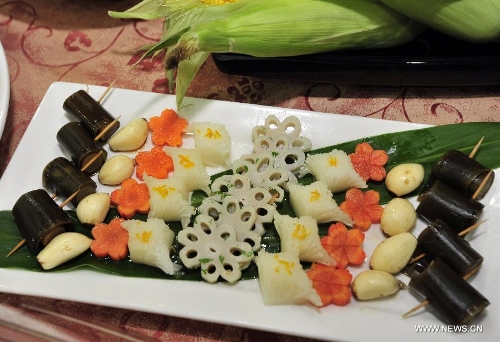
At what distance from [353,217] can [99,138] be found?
48.2 inches

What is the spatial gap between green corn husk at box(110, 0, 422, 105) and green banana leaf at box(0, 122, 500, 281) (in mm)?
Result: 494

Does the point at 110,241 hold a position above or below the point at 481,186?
below

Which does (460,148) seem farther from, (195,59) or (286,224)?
(195,59)

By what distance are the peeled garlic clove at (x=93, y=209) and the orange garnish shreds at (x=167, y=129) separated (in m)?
0.38

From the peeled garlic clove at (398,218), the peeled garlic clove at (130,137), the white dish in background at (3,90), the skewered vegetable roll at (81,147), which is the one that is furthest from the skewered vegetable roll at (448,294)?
the white dish in background at (3,90)

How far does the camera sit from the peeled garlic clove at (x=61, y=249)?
1844mm

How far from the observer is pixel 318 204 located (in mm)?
1897

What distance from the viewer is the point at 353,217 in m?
1.94

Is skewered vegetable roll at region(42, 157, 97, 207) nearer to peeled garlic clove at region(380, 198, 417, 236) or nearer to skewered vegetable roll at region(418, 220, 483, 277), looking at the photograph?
peeled garlic clove at region(380, 198, 417, 236)

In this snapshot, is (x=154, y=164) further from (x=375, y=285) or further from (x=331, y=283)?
(x=375, y=285)

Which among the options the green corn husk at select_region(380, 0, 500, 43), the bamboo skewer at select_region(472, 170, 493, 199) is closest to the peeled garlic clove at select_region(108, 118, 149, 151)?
the green corn husk at select_region(380, 0, 500, 43)

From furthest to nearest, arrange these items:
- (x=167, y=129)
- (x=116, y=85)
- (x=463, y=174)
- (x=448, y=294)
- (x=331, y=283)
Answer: (x=116, y=85), (x=167, y=129), (x=463, y=174), (x=331, y=283), (x=448, y=294)

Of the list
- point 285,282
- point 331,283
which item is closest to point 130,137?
point 285,282

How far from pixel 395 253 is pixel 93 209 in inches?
48.3
